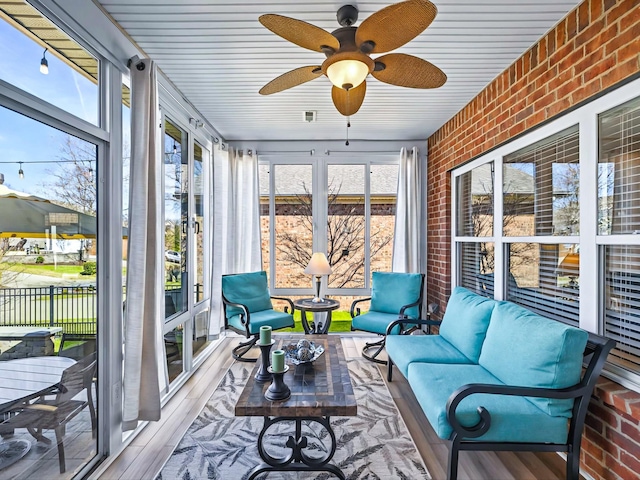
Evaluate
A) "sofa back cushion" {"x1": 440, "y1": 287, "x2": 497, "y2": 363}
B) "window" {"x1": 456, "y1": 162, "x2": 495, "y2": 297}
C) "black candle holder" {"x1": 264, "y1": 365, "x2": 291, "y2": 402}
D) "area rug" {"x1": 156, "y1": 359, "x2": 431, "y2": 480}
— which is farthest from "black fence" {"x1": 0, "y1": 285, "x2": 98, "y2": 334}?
"window" {"x1": 456, "y1": 162, "x2": 495, "y2": 297}

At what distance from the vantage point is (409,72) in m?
1.88

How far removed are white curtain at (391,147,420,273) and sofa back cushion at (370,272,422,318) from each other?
1.27 feet

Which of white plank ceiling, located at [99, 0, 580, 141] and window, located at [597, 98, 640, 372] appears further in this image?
white plank ceiling, located at [99, 0, 580, 141]

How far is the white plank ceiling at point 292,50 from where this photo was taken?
1.96 metres

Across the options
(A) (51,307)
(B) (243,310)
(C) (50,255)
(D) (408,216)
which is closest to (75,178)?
(C) (50,255)

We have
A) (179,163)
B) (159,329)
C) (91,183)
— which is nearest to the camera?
(91,183)

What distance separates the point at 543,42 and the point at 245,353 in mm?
3893

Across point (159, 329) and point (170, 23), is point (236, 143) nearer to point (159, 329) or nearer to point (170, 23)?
point (170, 23)

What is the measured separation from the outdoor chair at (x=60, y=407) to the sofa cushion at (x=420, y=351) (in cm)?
206

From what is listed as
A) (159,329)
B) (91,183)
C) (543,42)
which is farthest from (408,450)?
(543,42)

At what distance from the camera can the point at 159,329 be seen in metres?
2.41

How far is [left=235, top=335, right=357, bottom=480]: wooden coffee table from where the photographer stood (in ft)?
5.81

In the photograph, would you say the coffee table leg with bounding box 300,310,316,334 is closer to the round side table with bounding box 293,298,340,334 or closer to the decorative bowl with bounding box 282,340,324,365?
the round side table with bounding box 293,298,340,334

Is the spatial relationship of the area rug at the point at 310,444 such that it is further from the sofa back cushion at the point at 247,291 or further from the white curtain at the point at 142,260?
the sofa back cushion at the point at 247,291
